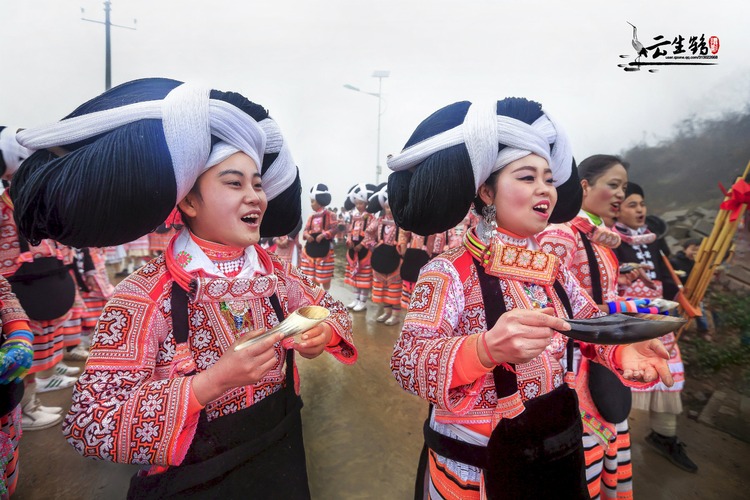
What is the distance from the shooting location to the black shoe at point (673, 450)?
2671 millimetres

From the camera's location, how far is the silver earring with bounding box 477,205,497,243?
4.64 feet

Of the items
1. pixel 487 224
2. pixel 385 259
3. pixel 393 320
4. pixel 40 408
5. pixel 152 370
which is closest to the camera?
pixel 152 370

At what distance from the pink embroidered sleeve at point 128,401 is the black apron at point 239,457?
0.10 meters

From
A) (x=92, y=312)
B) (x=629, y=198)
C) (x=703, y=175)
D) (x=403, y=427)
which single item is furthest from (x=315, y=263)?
(x=703, y=175)

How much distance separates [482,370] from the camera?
41.4 inches

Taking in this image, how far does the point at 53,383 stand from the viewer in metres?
3.46

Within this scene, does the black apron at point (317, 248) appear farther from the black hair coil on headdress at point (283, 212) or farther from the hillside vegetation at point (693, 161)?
the black hair coil on headdress at point (283, 212)

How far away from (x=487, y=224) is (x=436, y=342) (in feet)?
1.78

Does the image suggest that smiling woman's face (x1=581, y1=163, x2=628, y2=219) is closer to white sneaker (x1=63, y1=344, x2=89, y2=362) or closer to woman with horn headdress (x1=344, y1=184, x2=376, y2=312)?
woman with horn headdress (x1=344, y1=184, x2=376, y2=312)

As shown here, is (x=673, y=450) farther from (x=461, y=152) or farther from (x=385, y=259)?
(x=385, y=259)

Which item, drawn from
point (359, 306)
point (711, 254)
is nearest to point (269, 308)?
point (711, 254)

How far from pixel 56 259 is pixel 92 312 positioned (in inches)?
66.1

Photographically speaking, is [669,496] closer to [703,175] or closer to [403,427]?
[403,427]

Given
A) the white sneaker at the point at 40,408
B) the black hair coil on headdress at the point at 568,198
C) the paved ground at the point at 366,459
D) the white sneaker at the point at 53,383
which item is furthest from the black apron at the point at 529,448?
the white sneaker at the point at 53,383
